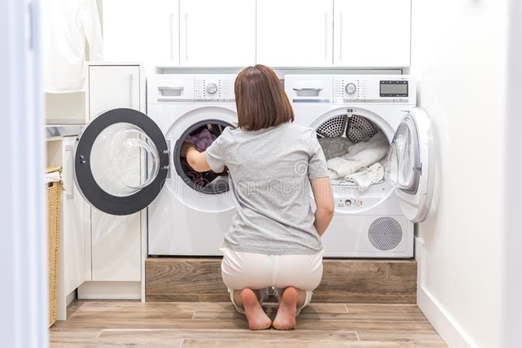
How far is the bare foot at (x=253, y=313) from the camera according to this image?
2424 mm

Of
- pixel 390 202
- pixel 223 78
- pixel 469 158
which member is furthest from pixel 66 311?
pixel 469 158

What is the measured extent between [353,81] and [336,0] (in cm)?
53

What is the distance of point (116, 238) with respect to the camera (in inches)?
111

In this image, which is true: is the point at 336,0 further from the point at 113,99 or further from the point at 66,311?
the point at 66,311

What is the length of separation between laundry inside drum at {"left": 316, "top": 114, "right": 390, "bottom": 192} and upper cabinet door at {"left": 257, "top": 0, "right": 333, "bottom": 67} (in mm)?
379

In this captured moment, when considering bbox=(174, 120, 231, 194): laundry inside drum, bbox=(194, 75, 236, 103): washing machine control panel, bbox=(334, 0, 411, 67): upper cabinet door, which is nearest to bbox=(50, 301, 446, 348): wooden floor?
bbox=(174, 120, 231, 194): laundry inside drum

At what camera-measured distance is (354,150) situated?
3.00 metres

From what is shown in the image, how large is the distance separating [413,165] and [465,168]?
376 mm

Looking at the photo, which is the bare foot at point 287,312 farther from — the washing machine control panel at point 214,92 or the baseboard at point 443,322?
the washing machine control panel at point 214,92

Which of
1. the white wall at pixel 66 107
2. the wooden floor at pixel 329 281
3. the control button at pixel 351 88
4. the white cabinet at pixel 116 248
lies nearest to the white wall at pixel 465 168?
the wooden floor at pixel 329 281

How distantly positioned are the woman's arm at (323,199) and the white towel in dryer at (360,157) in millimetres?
447

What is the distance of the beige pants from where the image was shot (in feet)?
7.86

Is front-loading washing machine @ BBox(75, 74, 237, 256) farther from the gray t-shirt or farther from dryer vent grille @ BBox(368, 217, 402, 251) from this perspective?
dryer vent grille @ BBox(368, 217, 402, 251)

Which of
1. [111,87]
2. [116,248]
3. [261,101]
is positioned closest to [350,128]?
[261,101]
